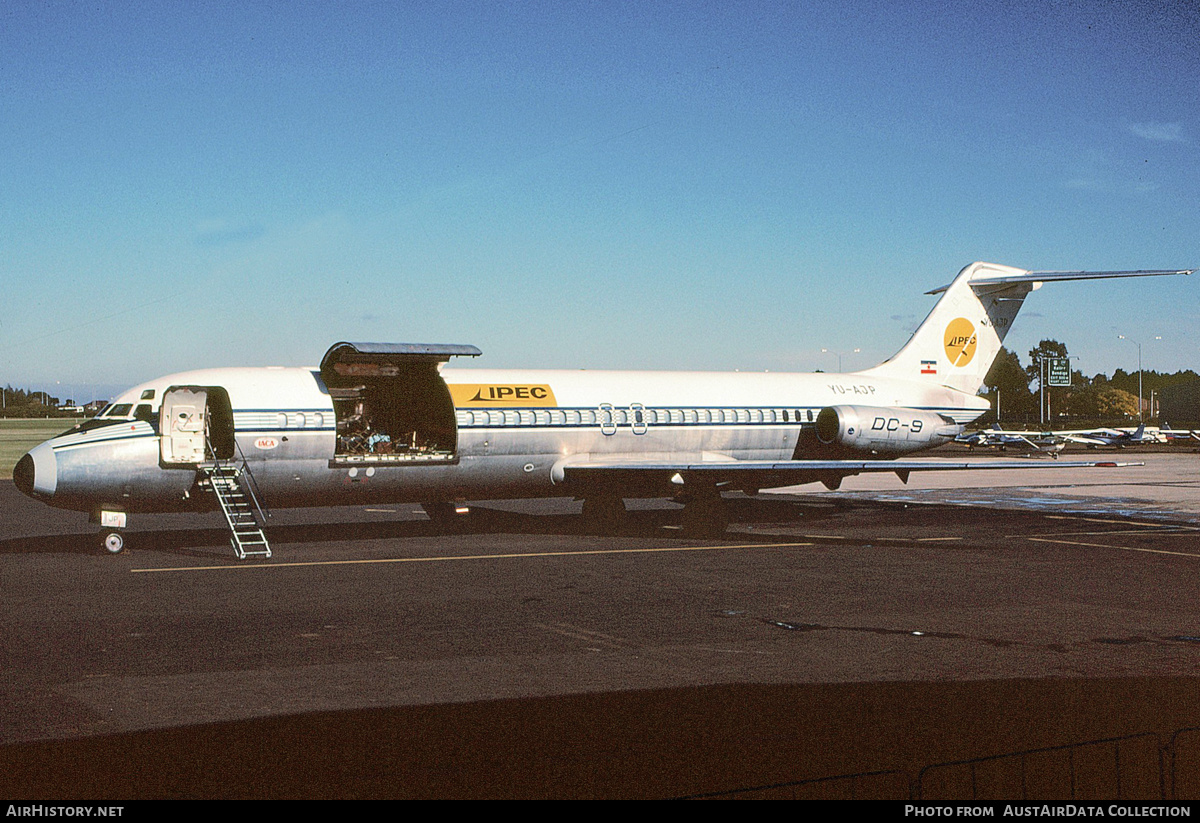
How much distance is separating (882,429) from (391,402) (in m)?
11.3

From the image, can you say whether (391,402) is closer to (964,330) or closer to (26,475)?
(26,475)

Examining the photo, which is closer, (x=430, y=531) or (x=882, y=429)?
(x=430, y=531)

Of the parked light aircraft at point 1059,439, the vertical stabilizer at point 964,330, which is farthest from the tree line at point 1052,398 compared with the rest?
the vertical stabilizer at point 964,330

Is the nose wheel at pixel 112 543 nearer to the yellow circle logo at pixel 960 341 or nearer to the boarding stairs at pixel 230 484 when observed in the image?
the boarding stairs at pixel 230 484

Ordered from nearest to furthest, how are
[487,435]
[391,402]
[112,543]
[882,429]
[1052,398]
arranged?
1. [112,543]
2. [487,435]
3. [391,402]
4. [882,429]
5. [1052,398]

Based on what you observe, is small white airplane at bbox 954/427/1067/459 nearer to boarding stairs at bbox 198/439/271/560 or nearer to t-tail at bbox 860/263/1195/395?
t-tail at bbox 860/263/1195/395

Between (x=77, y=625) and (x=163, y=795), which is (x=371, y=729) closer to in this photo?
(x=163, y=795)

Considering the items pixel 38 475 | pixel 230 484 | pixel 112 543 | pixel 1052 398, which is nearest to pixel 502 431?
pixel 230 484

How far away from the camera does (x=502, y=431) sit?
20719mm

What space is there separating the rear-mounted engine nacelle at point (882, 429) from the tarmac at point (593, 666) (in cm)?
503

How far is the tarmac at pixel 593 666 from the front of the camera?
6.41m

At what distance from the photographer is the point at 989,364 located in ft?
90.5

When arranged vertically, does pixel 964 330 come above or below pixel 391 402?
above

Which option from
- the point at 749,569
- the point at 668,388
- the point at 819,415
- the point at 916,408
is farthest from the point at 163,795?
the point at 916,408
